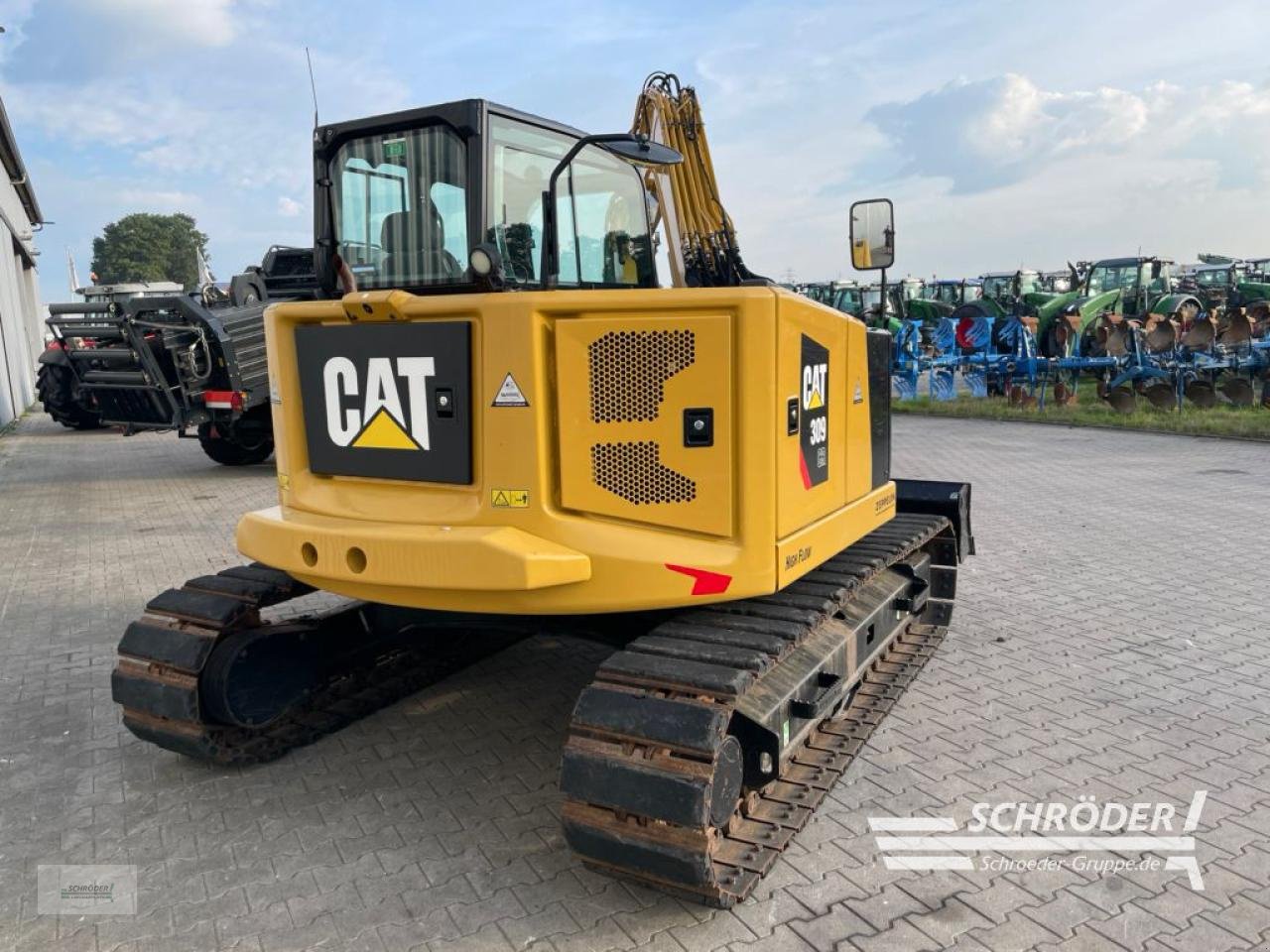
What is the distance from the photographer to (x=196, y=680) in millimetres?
3713

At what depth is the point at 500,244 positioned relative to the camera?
11.1ft

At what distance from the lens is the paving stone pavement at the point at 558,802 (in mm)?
2881

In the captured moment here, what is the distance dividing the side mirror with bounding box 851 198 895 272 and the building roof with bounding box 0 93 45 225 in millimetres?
22639

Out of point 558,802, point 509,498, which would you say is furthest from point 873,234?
point 558,802

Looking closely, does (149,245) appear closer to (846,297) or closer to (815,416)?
(846,297)

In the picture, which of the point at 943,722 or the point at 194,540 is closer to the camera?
the point at 943,722

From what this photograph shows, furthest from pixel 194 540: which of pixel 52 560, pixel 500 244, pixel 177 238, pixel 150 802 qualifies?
pixel 177 238

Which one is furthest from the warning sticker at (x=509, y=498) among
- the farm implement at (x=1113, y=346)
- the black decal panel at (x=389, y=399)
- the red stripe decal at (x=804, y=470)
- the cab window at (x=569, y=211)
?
the farm implement at (x=1113, y=346)

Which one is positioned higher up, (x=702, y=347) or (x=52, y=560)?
(x=702, y=347)

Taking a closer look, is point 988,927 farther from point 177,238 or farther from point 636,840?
point 177,238

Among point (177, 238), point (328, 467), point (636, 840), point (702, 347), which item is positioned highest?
point (177, 238)

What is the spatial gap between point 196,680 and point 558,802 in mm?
1489

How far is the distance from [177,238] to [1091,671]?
93770 millimetres

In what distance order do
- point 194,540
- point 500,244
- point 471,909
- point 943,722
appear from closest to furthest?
point 471,909, point 500,244, point 943,722, point 194,540
